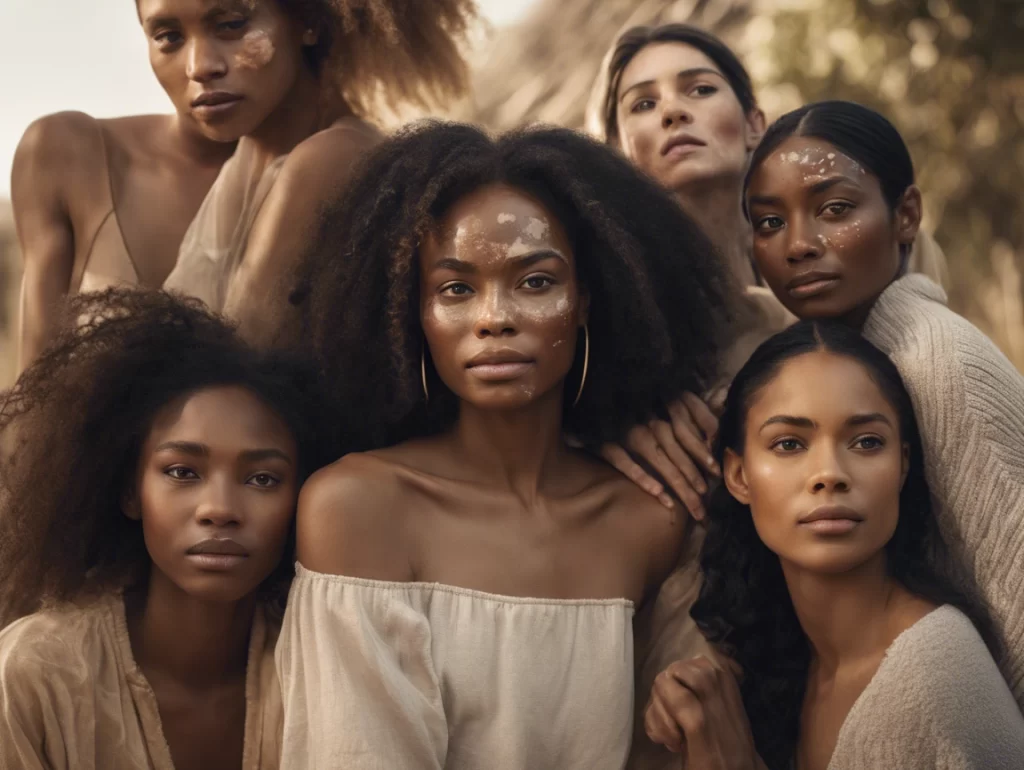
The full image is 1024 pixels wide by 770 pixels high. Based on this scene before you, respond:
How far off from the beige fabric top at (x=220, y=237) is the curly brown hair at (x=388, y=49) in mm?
351

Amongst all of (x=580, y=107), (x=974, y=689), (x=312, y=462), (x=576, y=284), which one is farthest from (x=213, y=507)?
(x=580, y=107)

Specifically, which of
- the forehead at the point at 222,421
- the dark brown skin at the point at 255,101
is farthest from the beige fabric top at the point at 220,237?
the forehead at the point at 222,421

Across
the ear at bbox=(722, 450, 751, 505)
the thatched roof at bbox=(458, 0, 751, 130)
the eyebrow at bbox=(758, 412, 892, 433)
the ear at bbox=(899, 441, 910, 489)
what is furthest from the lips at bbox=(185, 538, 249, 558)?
the thatched roof at bbox=(458, 0, 751, 130)

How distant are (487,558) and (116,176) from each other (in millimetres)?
1853

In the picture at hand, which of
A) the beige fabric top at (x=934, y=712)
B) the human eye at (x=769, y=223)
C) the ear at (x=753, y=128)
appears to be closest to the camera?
the beige fabric top at (x=934, y=712)

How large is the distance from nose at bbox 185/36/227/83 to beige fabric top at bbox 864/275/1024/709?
1944mm

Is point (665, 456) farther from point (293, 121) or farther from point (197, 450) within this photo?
point (293, 121)

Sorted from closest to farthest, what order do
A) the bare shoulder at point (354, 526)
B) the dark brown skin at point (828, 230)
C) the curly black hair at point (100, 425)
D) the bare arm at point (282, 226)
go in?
1. the bare shoulder at point (354, 526)
2. the curly black hair at point (100, 425)
3. the dark brown skin at point (828, 230)
4. the bare arm at point (282, 226)

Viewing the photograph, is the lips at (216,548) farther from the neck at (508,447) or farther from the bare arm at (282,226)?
the bare arm at (282,226)

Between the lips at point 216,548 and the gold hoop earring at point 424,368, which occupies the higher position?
the gold hoop earring at point 424,368

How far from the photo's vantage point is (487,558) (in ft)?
10.3

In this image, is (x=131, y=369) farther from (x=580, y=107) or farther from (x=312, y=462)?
(x=580, y=107)

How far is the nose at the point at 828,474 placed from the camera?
3018mm

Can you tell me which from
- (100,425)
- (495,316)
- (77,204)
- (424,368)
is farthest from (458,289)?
(77,204)
